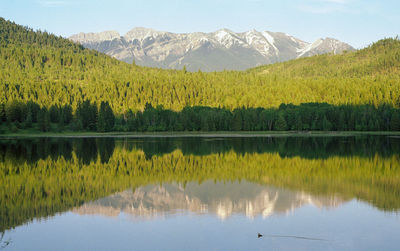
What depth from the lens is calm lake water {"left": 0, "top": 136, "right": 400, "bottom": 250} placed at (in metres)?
20.8

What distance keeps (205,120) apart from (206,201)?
108 metres

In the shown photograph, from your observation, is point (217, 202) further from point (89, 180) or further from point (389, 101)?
point (389, 101)

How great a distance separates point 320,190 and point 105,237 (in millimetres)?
17763

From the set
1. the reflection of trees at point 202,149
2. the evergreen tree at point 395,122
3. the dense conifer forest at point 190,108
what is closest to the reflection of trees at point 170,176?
the reflection of trees at point 202,149

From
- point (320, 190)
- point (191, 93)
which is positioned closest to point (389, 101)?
point (191, 93)

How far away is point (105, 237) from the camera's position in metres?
21.5

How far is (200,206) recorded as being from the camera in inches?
1093

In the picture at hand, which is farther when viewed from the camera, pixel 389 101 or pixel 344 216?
pixel 389 101

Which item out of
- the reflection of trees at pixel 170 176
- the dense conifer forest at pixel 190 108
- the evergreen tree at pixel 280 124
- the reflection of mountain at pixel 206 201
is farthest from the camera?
the evergreen tree at pixel 280 124

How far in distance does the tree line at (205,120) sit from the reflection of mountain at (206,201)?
104 metres

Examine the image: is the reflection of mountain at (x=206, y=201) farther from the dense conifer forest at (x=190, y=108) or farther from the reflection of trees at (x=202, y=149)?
the dense conifer forest at (x=190, y=108)

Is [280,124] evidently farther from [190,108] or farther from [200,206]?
[200,206]

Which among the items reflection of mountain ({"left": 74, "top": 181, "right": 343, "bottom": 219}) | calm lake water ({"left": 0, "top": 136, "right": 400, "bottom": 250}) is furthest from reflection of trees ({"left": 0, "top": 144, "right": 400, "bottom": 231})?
reflection of mountain ({"left": 74, "top": 181, "right": 343, "bottom": 219})

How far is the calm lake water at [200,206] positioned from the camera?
817 inches
